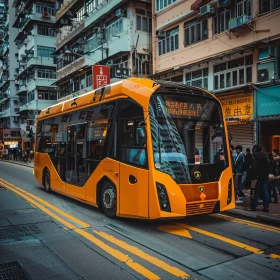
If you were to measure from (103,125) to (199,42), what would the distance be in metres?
12.3

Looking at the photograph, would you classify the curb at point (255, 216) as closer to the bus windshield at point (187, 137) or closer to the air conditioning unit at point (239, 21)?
the bus windshield at point (187, 137)

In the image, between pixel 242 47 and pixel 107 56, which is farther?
pixel 107 56

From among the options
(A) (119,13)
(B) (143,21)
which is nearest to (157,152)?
(A) (119,13)

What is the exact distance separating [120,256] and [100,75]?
1873 centimetres

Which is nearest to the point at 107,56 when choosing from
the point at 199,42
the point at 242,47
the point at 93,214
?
the point at 199,42

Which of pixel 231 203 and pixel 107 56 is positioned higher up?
pixel 107 56

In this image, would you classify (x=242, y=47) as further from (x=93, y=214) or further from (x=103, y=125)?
(x=93, y=214)

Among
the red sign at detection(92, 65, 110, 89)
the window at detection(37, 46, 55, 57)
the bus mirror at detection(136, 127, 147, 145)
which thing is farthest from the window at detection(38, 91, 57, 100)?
the bus mirror at detection(136, 127, 147, 145)

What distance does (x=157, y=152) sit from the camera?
6656mm

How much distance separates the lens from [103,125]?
8.15 meters

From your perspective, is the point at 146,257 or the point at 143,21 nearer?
the point at 146,257

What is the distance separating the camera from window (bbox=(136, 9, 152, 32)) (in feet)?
78.5

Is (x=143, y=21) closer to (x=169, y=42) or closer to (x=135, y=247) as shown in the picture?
(x=169, y=42)

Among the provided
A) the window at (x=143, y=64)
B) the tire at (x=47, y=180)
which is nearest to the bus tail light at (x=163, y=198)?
the tire at (x=47, y=180)
